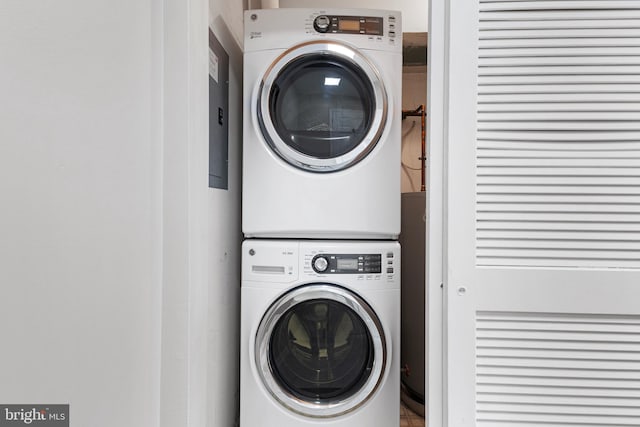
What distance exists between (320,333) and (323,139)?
0.75m

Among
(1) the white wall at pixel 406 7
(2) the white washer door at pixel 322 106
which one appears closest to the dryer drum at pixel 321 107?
(2) the white washer door at pixel 322 106

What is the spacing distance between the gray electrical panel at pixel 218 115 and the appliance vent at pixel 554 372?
39.3 inches

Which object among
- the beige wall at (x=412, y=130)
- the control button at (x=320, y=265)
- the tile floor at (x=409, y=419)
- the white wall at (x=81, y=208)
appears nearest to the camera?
the white wall at (x=81, y=208)

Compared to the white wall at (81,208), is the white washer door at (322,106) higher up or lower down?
higher up

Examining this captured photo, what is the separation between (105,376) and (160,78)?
0.77 meters

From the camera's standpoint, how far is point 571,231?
3.79ft

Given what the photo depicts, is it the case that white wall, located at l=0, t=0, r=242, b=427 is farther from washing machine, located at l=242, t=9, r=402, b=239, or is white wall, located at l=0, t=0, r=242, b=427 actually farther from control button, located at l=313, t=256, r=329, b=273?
control button, located at l=313, t=256, r=329, b=273

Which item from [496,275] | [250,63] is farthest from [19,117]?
[496,275]

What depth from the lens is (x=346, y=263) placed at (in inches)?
56.1

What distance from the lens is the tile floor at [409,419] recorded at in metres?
1.89

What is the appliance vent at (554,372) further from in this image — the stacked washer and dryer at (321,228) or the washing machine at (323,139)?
the washing machine at (323,139)

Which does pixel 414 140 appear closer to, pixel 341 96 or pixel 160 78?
pixel 341 96

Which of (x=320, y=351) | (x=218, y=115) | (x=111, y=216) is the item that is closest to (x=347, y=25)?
(x=218, y=115)

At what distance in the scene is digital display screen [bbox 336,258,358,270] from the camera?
1.42 m
